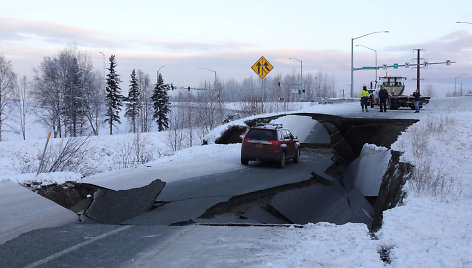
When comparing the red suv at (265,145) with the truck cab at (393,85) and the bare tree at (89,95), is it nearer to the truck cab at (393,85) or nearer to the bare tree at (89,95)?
the truck cab at (393,85)

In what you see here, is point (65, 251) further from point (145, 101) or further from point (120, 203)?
point (145, 101)

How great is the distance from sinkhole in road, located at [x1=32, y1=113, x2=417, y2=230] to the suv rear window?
1.29 m

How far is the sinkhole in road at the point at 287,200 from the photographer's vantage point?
Answer: 31.6ft

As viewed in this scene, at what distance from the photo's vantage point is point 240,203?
433 inches

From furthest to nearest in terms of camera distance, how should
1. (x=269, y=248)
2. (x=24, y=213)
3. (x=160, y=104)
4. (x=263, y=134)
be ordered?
(x=160, y=104), (x=263, y=134), (x=24, y=213), (x=269, y=248)

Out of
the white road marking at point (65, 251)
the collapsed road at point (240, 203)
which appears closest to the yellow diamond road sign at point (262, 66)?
the collapsed road at point (240, 203)

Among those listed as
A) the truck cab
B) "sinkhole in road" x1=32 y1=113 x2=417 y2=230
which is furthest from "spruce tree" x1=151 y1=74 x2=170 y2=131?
"sinkhole in road" x1=32 y1=113 x2=417 y2=230

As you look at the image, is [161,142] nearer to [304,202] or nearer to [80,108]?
[80,108]

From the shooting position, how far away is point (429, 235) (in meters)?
6.96

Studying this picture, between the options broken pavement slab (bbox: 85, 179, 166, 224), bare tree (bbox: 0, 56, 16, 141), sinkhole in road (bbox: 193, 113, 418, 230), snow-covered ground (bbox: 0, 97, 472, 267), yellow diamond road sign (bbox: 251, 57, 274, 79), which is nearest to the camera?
snow-covered ground (bbox: 0, 97, 472, 267)

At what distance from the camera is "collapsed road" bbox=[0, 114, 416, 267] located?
24.7ft

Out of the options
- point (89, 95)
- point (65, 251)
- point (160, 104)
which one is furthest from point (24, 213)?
point (160, 104)

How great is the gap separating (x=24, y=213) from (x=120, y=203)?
7.15 feet

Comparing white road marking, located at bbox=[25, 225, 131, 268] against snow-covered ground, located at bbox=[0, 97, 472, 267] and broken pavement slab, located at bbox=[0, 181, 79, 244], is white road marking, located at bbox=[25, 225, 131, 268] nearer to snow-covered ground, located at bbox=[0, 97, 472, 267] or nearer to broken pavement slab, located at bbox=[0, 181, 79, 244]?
snow-covered ground, located at bbox=[0, 97, 472, 267]
